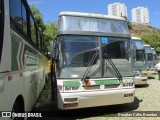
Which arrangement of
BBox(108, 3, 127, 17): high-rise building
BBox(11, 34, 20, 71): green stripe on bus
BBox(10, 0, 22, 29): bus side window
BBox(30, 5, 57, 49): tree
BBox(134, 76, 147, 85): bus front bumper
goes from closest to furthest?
1. BBox(11, 34, 20, 71): green stripe on bus
2. BBox(10, 0, 22, 29): bus side window
3. BBox(134, 76, 147, 85): bus front bumper
4. BBox(30, 5, 57, 49): tree
5. BBox(108, 3, 127, 17): high-rise building

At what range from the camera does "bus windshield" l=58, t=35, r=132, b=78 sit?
7.88m

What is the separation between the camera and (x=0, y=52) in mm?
4086

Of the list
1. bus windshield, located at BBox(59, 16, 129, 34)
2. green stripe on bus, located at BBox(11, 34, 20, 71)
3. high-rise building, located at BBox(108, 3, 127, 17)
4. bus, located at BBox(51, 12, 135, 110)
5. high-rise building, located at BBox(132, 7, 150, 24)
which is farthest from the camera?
high-rise building, located at BBox(132, 7, 150, 24)

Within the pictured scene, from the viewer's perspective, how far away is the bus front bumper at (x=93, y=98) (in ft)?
24.9

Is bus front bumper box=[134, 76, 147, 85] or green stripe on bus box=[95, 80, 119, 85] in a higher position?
green stripe on bus box=[95, 80, 119, 85]

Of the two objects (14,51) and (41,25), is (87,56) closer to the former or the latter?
(14,51)

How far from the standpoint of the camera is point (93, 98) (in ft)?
25.8

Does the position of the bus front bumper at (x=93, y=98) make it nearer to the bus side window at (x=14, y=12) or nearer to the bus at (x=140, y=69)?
the bus side window at (x=14, y=12)

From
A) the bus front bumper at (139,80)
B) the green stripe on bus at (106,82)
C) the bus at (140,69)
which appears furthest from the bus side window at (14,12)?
the bus front bumper at (139,80)

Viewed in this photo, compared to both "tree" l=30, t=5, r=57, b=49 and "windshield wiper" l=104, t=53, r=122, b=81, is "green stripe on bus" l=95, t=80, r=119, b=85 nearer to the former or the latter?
"windshield wiper" l=104, t=53, r=122, b=81

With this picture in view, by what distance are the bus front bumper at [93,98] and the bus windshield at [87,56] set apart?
0.51m

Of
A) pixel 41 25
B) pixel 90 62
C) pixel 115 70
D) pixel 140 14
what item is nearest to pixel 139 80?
pixel 115 70

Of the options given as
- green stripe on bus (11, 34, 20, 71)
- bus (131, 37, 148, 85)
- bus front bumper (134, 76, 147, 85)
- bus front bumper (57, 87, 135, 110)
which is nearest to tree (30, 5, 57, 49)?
bus (131, 37, 148, 85)

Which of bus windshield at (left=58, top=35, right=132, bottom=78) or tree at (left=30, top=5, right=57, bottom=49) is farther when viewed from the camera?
tree at (left=30, top=5, right=57, bottom=49)
